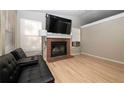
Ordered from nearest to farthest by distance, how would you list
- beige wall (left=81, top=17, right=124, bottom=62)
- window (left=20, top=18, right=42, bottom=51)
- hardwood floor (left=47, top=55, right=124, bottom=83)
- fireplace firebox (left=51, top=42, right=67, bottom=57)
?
hardwood floor (left=47, top=55, right=124, bottom=83) → beige wall (left=81, top=17, right=124, bottom=62) → window (left=20, top=18, right=42, bottom=51) → fireplace firebox (left=51, top=42, right=67, bottom=57)

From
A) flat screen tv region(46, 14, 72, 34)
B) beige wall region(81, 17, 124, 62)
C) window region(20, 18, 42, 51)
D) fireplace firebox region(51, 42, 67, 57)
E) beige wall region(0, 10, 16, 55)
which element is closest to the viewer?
beige wall region(0, 10, 16, 55)

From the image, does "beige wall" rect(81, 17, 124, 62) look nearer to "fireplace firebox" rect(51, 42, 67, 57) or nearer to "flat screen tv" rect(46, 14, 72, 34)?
"flat screen tv" rect(46, 14, 72, 34)

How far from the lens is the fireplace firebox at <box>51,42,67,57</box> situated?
4596mm

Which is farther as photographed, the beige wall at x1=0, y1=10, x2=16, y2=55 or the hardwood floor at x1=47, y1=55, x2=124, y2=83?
the hardwood floor at x1=47, y1=55, x2=124, y2=83

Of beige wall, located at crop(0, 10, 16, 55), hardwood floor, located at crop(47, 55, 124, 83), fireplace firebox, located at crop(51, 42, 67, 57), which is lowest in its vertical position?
hardwood floor, located at crop(47, 55, 124, 83)

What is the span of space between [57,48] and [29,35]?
63.2 inches

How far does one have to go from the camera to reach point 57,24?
4504 millimetres

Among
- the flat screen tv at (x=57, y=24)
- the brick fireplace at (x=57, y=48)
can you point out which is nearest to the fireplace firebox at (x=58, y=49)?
the brick fireplace at (x=57, y=48)

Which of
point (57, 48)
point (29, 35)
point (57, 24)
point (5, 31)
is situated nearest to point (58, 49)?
point (57, 48)

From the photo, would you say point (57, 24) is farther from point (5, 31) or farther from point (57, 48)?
point (5, 31)

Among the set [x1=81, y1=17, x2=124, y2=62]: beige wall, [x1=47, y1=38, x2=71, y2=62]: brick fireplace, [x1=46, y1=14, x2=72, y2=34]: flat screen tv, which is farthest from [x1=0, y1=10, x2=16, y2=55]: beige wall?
[x1=81, y1=17, x2=124, y2=62]: beige wall

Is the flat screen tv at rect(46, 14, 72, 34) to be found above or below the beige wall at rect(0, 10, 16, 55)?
above

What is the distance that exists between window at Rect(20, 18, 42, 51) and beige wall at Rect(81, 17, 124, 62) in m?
3.12

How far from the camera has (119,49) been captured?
371cm
